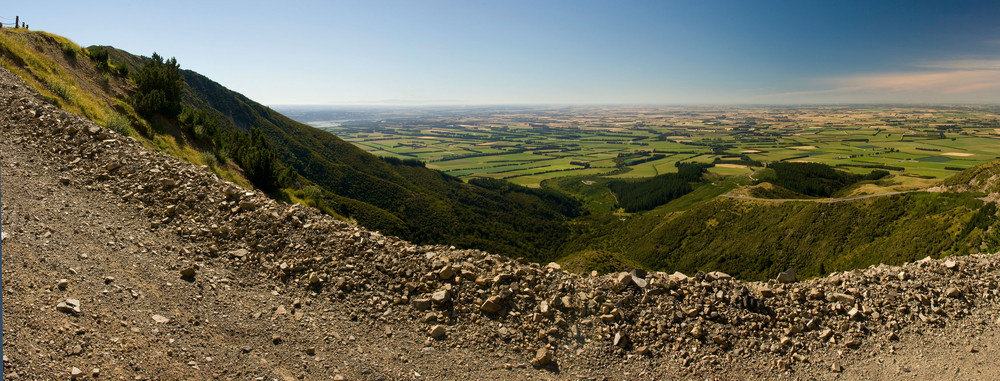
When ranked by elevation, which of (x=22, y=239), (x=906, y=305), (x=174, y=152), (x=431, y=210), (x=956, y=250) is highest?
(x=174, y=152)

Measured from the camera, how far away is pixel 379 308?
11.5 m

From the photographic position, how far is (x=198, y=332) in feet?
30.7

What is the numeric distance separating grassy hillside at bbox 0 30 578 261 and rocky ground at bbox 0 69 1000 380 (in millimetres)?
14282

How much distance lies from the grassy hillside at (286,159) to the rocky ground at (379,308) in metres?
14.3

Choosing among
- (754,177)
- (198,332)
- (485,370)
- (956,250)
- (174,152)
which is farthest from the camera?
(754,177)

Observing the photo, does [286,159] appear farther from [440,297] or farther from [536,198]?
[440,297]

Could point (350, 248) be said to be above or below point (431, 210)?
above

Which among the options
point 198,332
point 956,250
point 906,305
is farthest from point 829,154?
point 198,332

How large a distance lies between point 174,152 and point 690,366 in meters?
28.5

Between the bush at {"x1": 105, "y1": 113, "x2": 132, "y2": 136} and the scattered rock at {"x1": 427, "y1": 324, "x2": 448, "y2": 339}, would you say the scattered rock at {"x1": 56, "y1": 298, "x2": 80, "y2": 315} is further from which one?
the bush at {"x1": 105, "y1": 113, "x2": 132, "y2": 136}

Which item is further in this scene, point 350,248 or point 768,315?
point 350,248

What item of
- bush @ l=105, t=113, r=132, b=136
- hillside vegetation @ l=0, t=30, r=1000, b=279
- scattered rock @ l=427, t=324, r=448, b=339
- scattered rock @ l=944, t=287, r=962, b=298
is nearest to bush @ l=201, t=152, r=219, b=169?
hillside vegetation @ l=0, t=30, r=1000, b=279

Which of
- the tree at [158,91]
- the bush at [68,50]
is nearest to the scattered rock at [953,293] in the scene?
Result: the tree at [158,91]

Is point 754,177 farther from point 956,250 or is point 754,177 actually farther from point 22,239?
point 22,239
